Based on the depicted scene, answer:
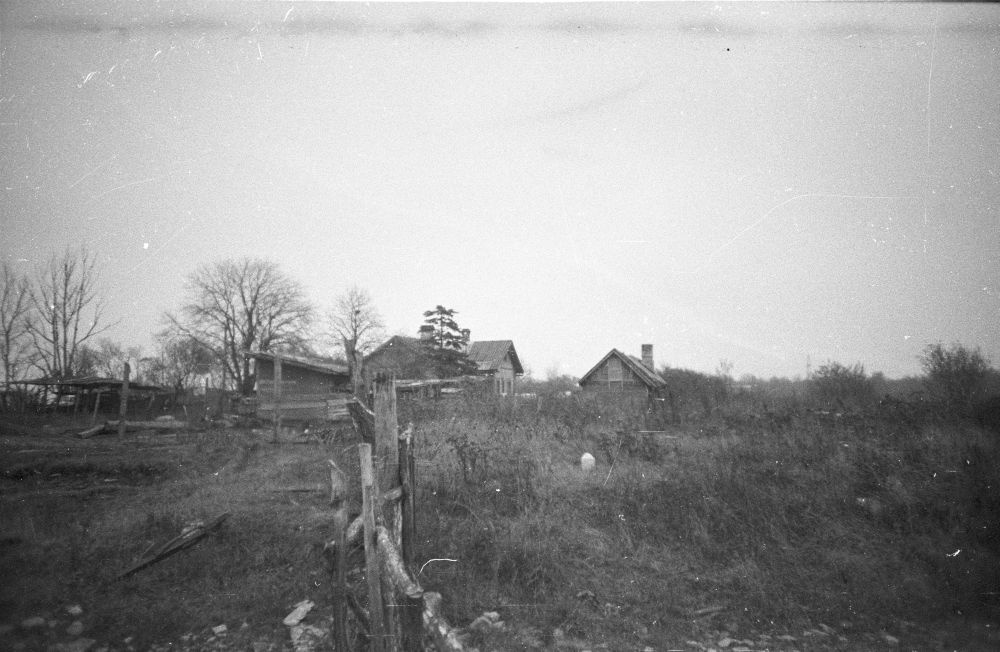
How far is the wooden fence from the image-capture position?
7.27ft

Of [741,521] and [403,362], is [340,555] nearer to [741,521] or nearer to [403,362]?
[741,521]

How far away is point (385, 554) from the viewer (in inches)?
99.9

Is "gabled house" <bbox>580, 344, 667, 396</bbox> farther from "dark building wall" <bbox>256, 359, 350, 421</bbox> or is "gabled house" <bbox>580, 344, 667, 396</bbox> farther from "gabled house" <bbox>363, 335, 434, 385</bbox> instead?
"dark building wall" <bbox>256, 359, 350, 421</bbox>

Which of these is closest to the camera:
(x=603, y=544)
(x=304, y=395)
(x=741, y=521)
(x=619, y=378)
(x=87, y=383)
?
(x=603, y=544)

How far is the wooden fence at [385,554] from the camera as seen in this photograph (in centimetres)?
222

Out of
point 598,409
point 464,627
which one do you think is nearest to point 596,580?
point 464,627

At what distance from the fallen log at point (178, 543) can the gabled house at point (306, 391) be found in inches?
536

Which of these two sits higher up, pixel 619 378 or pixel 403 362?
pixel 403 362

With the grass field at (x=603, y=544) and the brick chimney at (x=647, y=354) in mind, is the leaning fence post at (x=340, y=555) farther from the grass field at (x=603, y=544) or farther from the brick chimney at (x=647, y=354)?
the brick chimney at (x=647, y=354)

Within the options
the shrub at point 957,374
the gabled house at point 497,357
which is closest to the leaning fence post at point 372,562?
the shrub at point 957,374

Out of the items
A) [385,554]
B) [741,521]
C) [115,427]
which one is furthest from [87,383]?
[741,521]

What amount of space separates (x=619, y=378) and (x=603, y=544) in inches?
779

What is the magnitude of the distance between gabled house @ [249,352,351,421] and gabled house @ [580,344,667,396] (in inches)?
527

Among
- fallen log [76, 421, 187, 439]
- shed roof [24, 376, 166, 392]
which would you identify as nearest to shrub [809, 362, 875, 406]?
fallen log [76, 421, 187, 439]
